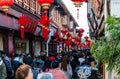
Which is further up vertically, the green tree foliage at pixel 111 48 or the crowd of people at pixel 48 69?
the green tree foliage at pixel 111 48

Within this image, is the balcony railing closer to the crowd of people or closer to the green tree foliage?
the crowd of people

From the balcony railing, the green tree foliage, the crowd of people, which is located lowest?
the crowd of people

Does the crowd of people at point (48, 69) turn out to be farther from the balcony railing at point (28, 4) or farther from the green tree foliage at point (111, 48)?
the balcony railing at point (28, 4)

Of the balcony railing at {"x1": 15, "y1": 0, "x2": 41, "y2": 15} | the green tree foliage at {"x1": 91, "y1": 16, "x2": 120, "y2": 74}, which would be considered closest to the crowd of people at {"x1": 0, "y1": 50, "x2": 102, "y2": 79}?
the green tree foliage at {"x1": 91, "y1": 16, "x2": 120, "y2": 74}

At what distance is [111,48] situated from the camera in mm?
6418

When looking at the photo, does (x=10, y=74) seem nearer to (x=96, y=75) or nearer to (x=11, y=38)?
(x=96, y=75)

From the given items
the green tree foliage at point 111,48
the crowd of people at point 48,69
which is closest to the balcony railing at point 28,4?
the crowd of people at point 48,69

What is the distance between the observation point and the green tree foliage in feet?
20.7

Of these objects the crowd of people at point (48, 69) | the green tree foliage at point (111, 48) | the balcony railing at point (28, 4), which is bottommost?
the crowd of people at point (48, 69)

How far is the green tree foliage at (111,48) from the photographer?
632 cm

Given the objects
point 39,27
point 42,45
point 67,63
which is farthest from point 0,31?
point 42,45

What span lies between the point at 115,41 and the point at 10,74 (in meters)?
9.06

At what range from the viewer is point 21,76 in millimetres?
6594

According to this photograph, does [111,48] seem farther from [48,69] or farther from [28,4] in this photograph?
[28,4]
